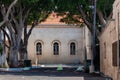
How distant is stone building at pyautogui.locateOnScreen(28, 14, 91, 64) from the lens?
70.4m

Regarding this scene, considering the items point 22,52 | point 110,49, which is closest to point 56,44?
point 22,52

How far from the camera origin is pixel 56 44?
71.2 metres

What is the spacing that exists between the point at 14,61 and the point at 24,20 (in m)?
4.75

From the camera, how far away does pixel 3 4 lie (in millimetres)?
40000

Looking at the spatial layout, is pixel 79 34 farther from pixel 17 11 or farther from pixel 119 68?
pixel 119 68

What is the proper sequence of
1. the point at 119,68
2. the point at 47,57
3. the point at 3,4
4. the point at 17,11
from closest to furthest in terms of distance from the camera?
the point at 119,68, the point at 3,4, the point at 17,11, the point at 47,57

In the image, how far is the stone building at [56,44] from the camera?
231ft

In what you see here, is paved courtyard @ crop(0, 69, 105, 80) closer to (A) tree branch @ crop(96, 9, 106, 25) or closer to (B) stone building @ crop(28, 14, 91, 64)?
(A) tree branch @ crop(96, 9, 106, 25)

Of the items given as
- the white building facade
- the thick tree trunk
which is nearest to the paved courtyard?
the thick tree trunk

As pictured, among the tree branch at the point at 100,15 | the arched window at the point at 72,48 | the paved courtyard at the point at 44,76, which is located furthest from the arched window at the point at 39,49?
the paved courtyard at the point at 44,76

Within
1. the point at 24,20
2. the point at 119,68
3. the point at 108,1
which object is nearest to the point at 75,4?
the point at 108,1

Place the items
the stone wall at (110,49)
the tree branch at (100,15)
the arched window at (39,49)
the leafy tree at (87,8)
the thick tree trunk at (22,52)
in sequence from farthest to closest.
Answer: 1. the arched window at (39,49)
2. the thick tree trunk at (22,52)
3. the tree branch at (100,15)
4. the leafy tree at (87,8)
5. the stone wall at (110,49)

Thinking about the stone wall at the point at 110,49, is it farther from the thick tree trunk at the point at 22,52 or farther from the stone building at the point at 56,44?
the stone building at the point at 56,44

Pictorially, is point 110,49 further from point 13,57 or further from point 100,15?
point 13,57
